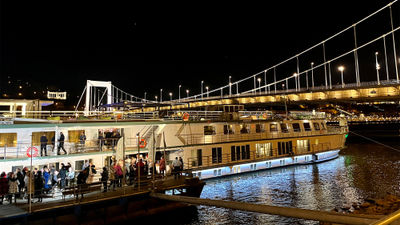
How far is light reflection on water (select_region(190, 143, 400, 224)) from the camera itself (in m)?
15.5

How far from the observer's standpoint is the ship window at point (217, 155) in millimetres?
23547

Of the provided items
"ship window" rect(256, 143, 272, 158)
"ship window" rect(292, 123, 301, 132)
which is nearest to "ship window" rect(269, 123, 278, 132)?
"ship window" rect(256, 143, 272, 158)

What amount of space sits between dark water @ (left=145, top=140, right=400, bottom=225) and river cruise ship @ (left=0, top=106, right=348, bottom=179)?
1.94m

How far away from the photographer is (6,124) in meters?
14.0

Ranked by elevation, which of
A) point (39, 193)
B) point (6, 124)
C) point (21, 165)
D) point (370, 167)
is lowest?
point (370, 167)

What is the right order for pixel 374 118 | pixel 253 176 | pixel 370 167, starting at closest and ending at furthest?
1. pixel 253 176
2. pixel 370 167
3. pixel 374 118

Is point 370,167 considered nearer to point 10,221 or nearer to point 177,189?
point 177,189

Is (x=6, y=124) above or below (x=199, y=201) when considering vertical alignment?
above

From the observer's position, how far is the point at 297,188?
21.1 metres

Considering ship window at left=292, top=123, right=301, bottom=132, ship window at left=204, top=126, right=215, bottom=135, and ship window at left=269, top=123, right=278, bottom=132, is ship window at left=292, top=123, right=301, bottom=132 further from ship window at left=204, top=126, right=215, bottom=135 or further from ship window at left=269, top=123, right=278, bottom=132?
ship window at left=204, top=126, right=215, bottom=135

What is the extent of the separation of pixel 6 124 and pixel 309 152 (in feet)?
95.8

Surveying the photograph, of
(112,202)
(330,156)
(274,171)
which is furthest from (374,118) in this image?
(112,202)

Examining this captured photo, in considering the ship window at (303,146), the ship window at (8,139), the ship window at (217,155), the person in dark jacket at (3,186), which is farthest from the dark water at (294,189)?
the ship window at (8,139)

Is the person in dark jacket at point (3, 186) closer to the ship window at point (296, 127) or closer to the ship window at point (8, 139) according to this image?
the ship window at point (8, 139)
